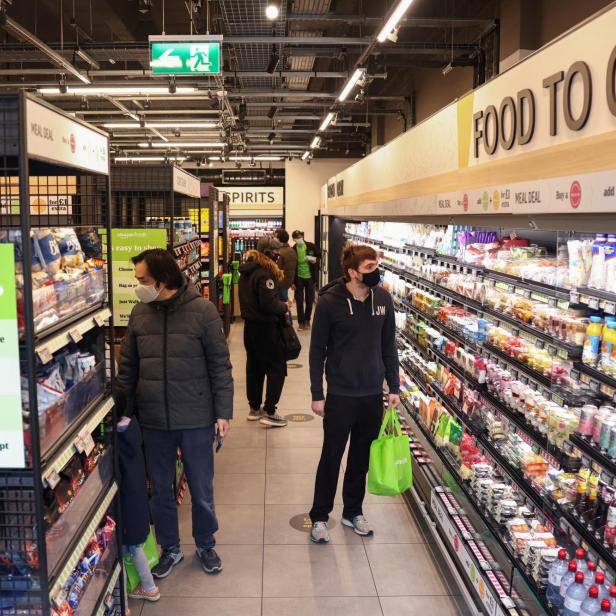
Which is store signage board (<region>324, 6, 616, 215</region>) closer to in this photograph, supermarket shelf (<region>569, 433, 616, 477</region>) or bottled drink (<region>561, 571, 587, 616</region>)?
supermarket shelf (<region>569, 433, 616, 477</region>)

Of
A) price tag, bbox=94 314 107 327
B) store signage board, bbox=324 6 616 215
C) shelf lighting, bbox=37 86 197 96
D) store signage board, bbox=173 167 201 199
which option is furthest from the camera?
shelf lighting, bbox=37 86 197 96

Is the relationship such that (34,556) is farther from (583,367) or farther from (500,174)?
(500,174)

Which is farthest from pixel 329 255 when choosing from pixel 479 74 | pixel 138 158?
pixel 138 158

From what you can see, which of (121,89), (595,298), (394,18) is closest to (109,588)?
(595,298)

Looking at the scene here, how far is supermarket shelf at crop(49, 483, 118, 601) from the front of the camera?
224cm

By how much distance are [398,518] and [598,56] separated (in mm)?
3263

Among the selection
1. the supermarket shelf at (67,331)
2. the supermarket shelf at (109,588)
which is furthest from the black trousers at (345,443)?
the supermarket shelf at (67,331)

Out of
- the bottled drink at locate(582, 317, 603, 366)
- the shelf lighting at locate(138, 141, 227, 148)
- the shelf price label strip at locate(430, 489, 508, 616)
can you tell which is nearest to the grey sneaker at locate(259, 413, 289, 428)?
the shelf price label strip at locate(430, 489, 508, 616)

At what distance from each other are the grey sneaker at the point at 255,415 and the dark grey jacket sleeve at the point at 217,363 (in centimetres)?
312

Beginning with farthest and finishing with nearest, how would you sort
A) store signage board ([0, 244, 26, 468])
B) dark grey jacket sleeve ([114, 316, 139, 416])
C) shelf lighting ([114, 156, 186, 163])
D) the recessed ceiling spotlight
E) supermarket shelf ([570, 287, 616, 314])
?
shelf lighting ([114, 156, 186, 163])
the recessed ceiling spotlight
dark grey jacket sleeve ([114, 316, 139, 416])
supermarket shelf ([570, 287, 616, 314])
store signage board ([0, 244, 26, 468])

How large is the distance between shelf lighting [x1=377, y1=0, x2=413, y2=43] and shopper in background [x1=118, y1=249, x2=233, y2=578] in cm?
321

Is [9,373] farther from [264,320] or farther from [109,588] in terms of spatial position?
[264,320]

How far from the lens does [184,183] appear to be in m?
6.14

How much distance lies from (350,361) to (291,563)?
1.22 m
